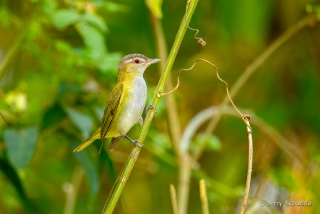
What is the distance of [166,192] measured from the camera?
431cm

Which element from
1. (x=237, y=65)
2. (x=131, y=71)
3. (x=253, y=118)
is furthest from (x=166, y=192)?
(x=131, y=71)

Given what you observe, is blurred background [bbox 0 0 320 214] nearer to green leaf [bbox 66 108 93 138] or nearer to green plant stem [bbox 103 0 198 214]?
green leaf [bbox 66 108 93 138]

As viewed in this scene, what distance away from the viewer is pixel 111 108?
273cm

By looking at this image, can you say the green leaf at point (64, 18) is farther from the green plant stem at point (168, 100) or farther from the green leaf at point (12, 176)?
the green leaf at point (12, 176)

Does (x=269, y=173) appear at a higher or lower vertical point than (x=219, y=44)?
lower

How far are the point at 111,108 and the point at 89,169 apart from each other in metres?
0.31

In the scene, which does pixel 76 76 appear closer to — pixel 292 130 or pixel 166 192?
pixel 166 192

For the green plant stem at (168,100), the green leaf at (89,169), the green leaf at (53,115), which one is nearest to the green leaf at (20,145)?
the green leaf at (53,115)

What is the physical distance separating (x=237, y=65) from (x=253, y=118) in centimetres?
136

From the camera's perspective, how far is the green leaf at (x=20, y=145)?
2510 mm

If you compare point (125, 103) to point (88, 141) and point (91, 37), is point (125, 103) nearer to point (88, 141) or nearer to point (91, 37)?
point (88, 141)

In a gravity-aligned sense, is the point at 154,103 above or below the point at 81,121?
below

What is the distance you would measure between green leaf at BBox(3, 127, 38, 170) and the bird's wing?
30 cm

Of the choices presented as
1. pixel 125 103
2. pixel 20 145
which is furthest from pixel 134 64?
pixel 20 145
